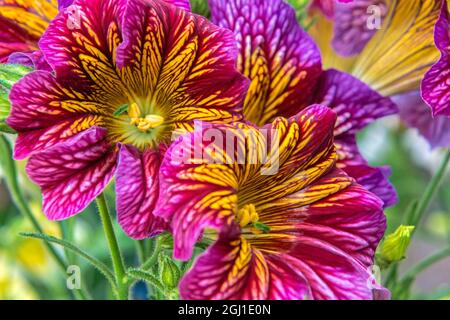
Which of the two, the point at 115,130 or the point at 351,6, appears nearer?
the point at 115,130

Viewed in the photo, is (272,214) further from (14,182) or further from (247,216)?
(14,182)

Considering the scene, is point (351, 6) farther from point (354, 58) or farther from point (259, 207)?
point (259, 207)

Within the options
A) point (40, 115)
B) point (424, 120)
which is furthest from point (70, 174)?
point (424, 120)

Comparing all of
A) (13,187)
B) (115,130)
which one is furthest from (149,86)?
(13,187)

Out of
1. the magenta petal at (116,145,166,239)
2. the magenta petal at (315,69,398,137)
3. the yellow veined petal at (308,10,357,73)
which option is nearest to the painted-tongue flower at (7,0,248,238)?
the magenta petal at (116,145,166,239)

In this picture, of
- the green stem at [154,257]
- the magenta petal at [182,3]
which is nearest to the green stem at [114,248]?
the green stem at [154,257]

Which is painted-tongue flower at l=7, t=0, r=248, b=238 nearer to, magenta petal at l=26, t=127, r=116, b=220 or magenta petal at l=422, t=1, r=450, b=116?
magenta petal at l=26, t=127, r=116, b=220
